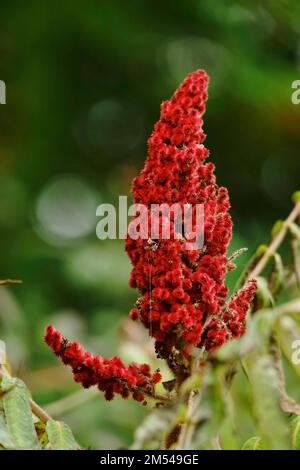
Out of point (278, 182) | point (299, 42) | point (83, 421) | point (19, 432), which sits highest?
point (299, 42)

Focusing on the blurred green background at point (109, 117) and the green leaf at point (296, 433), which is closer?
the green leaf at point (296, 433)

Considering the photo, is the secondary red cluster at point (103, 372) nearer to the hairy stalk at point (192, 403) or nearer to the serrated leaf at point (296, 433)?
the hairy stalk at point (192, 403)

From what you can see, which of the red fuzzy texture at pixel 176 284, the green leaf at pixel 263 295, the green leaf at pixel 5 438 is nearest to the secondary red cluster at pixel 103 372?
the red fuzzy texture at pixel 176 284

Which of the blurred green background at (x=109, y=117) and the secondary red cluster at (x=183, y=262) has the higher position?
the blurred green background at (x=109, y=117)

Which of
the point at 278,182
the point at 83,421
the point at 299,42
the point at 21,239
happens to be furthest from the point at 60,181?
the point at 83,421

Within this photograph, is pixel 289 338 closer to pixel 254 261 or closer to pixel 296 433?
pixel 296 433

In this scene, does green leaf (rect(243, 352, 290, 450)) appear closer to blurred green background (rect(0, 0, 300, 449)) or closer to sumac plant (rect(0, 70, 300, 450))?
sumac plant (rect(0, 70, 300, 450))

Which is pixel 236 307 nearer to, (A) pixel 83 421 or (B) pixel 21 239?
(A) pixel 83 421
